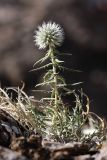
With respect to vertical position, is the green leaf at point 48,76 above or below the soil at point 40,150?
above

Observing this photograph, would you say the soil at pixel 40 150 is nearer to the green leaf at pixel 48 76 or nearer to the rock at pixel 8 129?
the rock at pixel 8 129

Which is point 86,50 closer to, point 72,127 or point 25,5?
point 25,5

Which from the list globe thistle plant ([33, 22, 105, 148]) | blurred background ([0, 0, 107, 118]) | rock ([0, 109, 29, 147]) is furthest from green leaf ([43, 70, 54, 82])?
blurred background ([0, 0, 107, 118])

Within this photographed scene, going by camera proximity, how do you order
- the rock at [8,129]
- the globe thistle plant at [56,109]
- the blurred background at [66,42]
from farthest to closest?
1. the blurred background at [66,42]
2. the globe thistle plant at [56,109]
3. the rock at [8,129]

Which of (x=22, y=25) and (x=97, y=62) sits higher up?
(x=22, y=25)

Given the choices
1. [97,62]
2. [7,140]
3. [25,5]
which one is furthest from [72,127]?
[25,5]

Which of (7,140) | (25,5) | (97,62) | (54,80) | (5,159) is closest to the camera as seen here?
(5,159)

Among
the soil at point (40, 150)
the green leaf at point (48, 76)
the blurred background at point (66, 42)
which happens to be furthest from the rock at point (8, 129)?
the blurred background at point (66, 42)

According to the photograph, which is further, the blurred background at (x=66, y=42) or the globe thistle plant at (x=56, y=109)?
the blurred background at (x=66, y=42)

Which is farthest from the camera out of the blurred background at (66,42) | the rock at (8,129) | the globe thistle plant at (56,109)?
the blurred background at (66,42)

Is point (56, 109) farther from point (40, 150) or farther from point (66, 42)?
point (66, 42)
